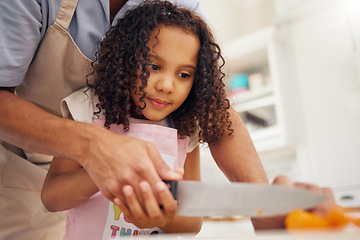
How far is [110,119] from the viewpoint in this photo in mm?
700

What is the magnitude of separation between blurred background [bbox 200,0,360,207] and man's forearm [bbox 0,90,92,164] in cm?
112

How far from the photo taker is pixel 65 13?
0.70m

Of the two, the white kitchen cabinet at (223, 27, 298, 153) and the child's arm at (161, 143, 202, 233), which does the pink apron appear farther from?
the white kitchen cabinet at (223, 27, 298, 153)

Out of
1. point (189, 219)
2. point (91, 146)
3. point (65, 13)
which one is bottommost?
point (189, 219)

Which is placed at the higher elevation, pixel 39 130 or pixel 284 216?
pixel 39 130

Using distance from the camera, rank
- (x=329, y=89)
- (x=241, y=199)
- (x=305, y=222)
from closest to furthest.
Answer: (x=305, y=222) → (x=241, y=199) → (x=329, y=89)

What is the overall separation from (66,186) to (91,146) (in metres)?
0.16

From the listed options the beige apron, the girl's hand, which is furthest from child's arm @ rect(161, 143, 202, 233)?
the beige apron

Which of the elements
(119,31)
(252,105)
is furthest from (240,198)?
(252,105)

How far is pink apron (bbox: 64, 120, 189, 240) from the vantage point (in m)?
0.66

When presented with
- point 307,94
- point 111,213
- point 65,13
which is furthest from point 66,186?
point 307,94

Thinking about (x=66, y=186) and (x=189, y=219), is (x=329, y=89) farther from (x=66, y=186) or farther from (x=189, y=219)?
(x=66, y=186)

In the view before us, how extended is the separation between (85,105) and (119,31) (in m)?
0.17

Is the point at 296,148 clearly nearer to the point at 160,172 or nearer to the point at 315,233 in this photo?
the point at 160,172
